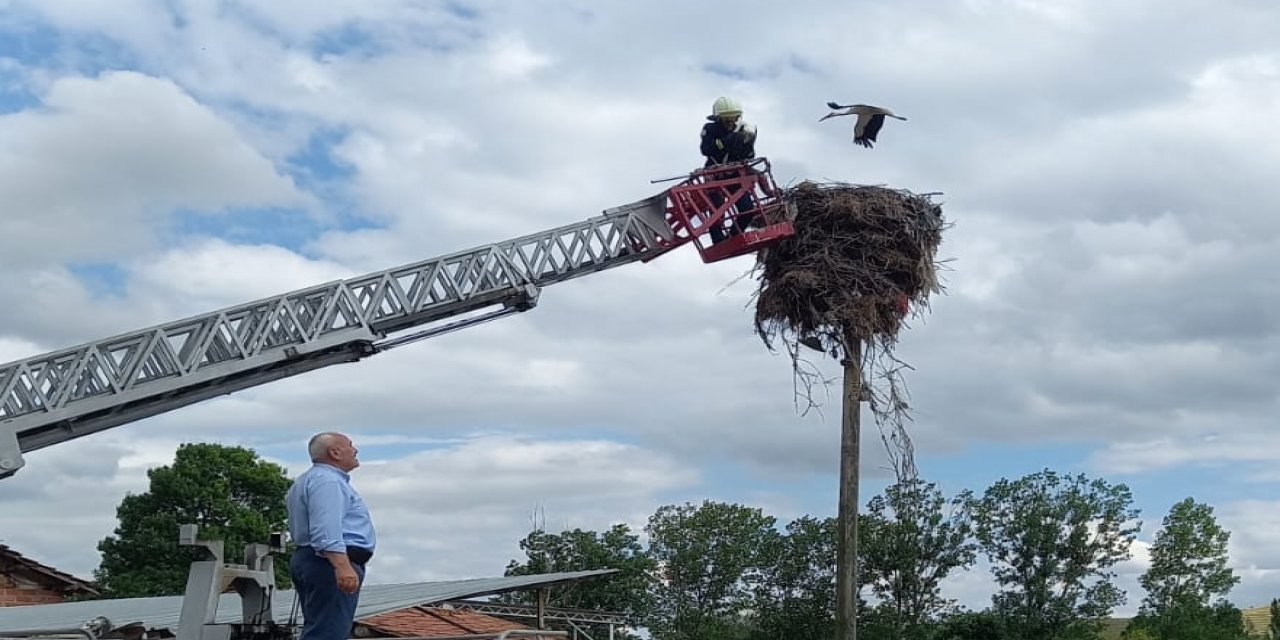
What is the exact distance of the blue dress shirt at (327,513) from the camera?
628cm

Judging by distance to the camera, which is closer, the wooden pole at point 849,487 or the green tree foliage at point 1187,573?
the wooden pole at point 849,487

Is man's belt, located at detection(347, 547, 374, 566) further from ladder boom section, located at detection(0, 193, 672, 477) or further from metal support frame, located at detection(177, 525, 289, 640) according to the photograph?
ladder boom section, located at detection(0, 193, 672, 477)

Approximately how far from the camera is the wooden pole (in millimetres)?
18359

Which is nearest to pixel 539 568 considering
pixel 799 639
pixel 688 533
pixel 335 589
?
pixel 688 533

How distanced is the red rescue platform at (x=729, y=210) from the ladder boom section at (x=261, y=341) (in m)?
0.81

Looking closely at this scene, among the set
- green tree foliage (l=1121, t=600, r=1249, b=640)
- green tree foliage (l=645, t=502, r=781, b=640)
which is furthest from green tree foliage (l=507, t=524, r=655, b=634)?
green tree foliage (l=1121, t=600, r=1249, b=640)

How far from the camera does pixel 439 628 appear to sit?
20.3 metres

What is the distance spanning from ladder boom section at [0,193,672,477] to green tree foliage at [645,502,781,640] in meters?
22.1

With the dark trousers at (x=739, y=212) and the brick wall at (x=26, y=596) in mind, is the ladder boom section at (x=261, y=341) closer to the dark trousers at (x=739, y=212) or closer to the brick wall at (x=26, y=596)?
the dark trousers at (x=739, y=212)

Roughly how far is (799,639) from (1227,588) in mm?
13784

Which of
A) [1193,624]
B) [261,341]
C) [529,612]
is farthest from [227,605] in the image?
[1193,624]

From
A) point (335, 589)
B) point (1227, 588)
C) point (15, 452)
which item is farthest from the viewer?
point (1227, 588)

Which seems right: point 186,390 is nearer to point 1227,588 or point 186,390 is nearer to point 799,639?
point 799,639

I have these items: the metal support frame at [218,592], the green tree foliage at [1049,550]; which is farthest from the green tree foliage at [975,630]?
the metal support frame at [218,592]
